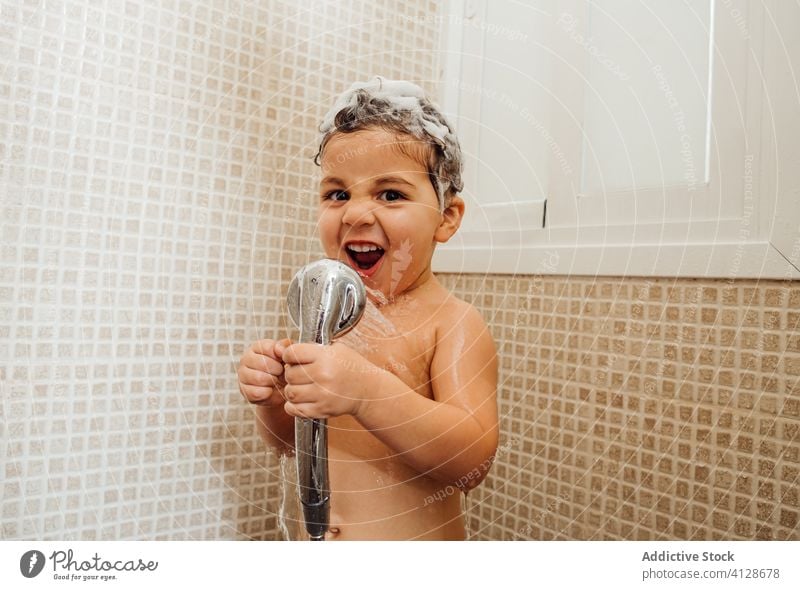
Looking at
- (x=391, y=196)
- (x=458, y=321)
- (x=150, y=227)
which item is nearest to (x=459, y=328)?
(x=458, y=321)

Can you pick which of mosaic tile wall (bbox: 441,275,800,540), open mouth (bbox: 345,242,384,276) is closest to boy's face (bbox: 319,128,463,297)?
open mouth (bbox: 345,242,384,276)

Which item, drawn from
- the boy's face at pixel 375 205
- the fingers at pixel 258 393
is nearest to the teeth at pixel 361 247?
the boy's face at pixel 375 205

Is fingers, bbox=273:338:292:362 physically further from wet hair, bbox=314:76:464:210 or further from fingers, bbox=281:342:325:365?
wet hair, bbox=314:76:464:210

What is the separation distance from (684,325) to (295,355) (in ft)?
0.94

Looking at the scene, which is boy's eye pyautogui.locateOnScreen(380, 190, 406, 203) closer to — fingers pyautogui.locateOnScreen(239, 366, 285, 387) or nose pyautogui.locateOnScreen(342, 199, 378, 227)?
nose pyautogui.locateOnScreen(342, 199, 378, 227)

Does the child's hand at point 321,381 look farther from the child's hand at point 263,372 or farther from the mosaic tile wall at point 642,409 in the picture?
the mosaic tile wall at point 642,409

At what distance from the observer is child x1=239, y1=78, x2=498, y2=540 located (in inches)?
12.9

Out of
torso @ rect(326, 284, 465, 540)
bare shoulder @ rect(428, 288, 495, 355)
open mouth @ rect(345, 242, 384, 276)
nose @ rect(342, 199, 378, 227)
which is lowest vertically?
torso @ rect(326, 284, 465, 540)

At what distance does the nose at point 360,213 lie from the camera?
1.10 feet

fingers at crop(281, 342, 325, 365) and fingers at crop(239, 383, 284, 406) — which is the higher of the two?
fingers at crop(281, 342, 325, 365)

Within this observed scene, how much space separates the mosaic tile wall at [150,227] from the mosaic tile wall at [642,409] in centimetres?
19

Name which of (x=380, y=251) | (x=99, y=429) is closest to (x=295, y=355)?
(x=380, y=251)

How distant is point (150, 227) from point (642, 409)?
1.32ft

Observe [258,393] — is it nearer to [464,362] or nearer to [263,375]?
[263,375]
